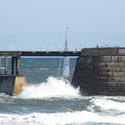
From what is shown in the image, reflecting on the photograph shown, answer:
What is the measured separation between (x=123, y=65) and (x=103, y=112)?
12399 mm

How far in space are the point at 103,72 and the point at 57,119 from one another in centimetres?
1900

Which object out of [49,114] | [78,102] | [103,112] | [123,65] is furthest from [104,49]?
[49,114]

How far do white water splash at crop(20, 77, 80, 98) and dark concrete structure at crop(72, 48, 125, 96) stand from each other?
2.36 m

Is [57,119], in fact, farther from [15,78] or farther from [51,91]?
[51,91]

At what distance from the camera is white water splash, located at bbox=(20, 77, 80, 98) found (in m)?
71.4

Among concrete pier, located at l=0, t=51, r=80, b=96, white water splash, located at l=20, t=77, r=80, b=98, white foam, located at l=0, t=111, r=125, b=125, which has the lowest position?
white water splash, located at l=20, t=77, r=80, b=98

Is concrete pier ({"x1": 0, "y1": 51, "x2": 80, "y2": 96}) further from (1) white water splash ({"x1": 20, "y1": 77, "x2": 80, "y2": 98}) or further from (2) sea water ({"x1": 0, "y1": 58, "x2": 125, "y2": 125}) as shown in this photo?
(1) white water splash ({"x1": 20, "y1": 77, "x2": 80, "y2": 98})

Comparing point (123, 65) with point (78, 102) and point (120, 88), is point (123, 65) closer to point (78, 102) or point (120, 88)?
point (120, 88)

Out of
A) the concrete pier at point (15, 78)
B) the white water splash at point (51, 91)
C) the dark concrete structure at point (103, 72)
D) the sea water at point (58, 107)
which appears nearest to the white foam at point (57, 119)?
the sea water at point (58, 107)

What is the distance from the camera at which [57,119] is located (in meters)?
49.3

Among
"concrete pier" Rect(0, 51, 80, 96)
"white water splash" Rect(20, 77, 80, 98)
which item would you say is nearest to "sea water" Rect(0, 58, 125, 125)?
"white water splash" Rect(20, 77, 80, 98)

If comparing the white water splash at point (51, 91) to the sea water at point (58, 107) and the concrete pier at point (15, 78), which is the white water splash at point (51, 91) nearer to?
the sea water at point (58, 107)

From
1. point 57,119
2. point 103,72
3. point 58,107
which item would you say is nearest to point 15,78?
point 103,72

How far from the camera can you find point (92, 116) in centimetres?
5197
